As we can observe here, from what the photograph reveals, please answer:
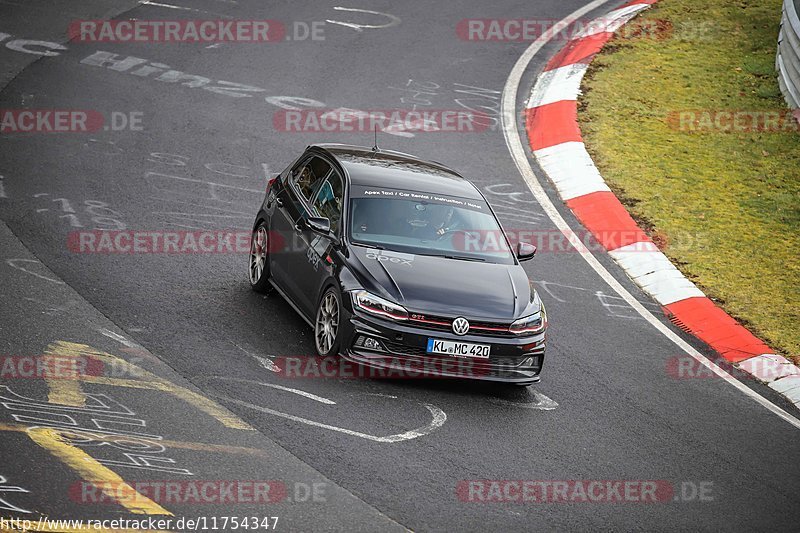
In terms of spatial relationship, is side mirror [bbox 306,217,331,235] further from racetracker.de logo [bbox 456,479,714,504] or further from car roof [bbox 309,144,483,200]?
racetracker.de logo [bbox 456,479,714,504]

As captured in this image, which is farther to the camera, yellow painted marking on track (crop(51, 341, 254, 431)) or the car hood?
the car hood

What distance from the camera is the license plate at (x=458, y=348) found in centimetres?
975

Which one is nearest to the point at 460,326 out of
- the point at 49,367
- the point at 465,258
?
the point at 465,258

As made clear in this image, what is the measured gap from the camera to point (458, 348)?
9797 mm

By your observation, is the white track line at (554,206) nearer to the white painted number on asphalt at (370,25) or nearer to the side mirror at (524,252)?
the side mirror at (524,252)

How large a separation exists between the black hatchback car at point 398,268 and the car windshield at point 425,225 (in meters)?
0.01

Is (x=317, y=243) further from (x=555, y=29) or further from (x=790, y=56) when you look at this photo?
(x=555, y=29)

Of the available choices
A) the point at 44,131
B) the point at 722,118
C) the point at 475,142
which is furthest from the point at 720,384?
the point at 44,131

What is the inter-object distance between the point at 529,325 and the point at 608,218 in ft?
16.9

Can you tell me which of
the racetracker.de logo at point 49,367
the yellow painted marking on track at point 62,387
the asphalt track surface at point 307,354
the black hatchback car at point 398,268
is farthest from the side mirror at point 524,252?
the yellow painted marking on track at point 62,387

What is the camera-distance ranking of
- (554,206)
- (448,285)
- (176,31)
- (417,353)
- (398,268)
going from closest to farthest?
(417,353)
(448,285)
(398,268)
(554,206)
(176,31)

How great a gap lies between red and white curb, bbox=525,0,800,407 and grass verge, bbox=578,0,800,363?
0.21 m

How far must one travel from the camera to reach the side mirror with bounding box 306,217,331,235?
1074 centimetres

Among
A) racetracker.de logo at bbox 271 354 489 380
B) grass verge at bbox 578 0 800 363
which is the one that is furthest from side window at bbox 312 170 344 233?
grass verge at bbox 578 0 800 363
